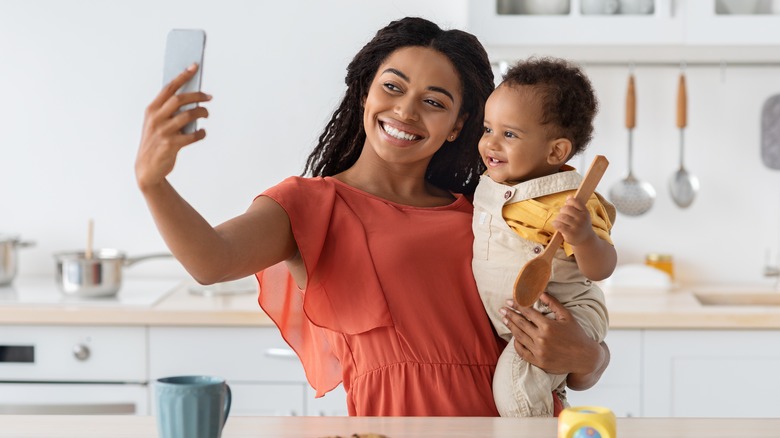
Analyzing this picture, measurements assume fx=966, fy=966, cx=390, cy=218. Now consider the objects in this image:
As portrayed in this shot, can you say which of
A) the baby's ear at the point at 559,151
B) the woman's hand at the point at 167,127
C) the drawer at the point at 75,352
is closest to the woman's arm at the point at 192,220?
the woman's hand at the point at 167,127

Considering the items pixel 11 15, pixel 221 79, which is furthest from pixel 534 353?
pixel 11 15

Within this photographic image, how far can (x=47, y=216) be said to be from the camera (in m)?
2.92

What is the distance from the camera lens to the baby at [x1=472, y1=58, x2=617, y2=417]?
56.7 inches

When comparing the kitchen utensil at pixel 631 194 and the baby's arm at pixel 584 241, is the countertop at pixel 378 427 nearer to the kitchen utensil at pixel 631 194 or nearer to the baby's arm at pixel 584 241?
the baby's arm at pixel 584 241

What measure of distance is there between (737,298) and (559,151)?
148 centimetres

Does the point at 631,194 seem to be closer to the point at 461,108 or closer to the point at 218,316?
the point at 218,316

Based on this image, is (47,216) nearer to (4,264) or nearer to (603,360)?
(4,264)

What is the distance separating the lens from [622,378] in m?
2.38

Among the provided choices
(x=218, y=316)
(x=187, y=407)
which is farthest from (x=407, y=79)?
(x=218, y=316)

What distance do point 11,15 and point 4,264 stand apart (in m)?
0.77

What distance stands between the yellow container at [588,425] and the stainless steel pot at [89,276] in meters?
1.72

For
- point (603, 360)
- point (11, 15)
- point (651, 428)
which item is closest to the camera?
point (651, 428)

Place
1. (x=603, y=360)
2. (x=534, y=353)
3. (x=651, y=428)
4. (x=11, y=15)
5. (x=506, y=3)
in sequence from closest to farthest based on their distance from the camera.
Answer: (x=651, y=428)
(x=534, y=353)
(x=603, y=360)
(x=506, y=3)
(x=11, y=15)

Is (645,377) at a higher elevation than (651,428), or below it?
below
